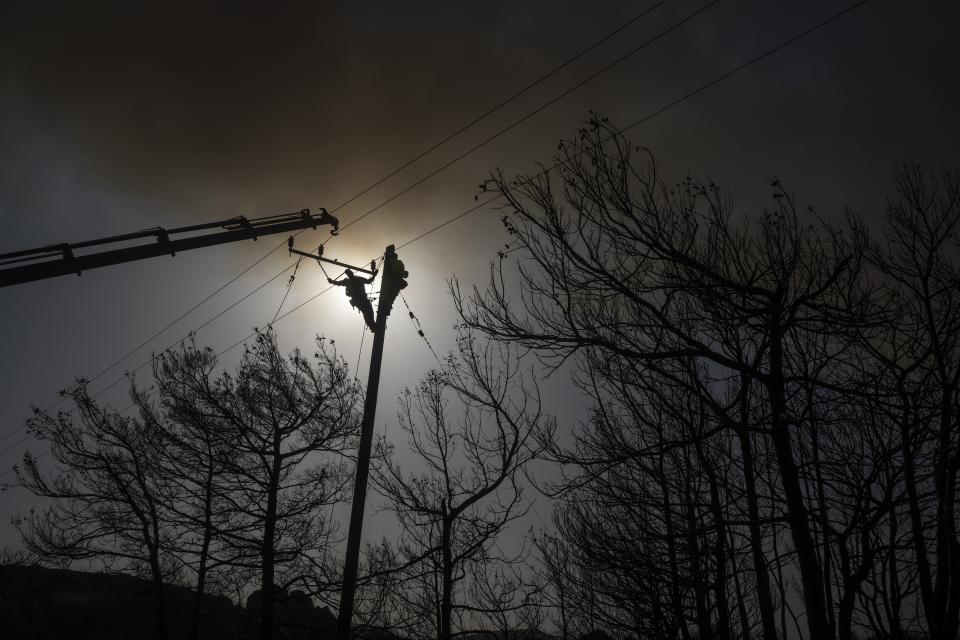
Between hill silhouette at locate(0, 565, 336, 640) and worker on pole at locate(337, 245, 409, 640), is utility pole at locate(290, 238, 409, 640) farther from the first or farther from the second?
hill silhouette at locate(0, 565, 336, 640)

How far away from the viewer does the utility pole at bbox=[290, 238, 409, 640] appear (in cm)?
883

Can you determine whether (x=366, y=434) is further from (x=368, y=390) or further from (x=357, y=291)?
(x=357, y=291)

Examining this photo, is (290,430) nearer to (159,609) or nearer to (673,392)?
(159,609)

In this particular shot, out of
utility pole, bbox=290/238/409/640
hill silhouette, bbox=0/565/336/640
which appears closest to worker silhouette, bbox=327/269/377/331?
utility pole, bbox=290/238/409/640

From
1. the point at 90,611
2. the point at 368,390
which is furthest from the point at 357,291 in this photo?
the point at 90,611

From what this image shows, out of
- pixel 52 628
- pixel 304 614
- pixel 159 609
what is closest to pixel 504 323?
pixel 159 609

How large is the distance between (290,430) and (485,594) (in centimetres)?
610

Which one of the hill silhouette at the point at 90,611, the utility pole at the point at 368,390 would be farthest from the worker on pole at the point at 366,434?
the hill silhouette at the point at 90,611

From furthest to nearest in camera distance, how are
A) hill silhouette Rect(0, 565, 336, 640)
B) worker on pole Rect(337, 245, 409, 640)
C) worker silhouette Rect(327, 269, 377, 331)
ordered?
hill silhouette Rect(0, 565, 336, 640)
worker silhouette Rect(327, 269, 377, 331)
worker on pole Rect(337, 245, 409, 640)

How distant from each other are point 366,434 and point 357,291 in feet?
9.06

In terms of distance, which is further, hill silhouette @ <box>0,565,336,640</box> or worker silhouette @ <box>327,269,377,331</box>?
hill silhouette @ <box>0,565,336,640</box>

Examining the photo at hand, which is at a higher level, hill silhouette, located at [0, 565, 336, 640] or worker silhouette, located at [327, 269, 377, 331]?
worker silhouette, located at [327, 269, 377, 331]

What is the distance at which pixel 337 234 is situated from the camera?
54.1 feet

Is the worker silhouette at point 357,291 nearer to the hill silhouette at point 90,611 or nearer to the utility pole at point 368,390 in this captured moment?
the utility pole at point 368,390
